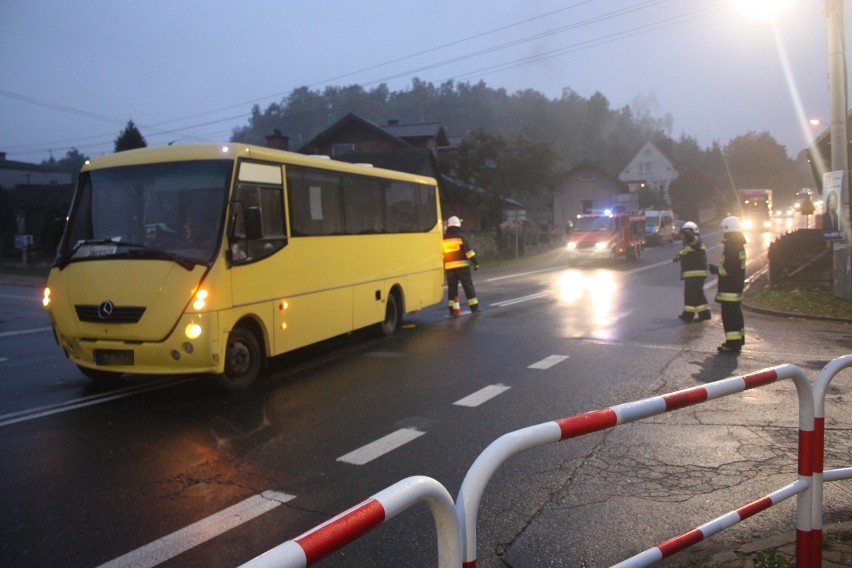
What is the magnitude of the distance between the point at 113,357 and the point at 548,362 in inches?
218

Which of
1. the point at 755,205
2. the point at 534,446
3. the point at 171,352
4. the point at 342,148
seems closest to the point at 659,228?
the point at 342,148

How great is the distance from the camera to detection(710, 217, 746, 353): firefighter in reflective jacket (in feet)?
35.7

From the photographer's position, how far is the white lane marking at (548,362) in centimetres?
1005

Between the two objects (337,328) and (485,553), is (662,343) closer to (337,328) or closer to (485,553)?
(337,328)

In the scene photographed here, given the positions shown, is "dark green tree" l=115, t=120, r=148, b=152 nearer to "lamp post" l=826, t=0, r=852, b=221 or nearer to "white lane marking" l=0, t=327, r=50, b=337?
"white lane marking" l=0, t=327, r=50, b=337

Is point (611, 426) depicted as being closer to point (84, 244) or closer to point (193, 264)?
point (193, 264)

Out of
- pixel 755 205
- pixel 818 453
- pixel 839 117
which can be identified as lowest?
pixel 818 453

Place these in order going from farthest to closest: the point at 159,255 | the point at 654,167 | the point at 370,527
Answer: the point at 654,167 < the point at 159,255 < the point at 370,527

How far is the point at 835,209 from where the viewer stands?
15828 mm

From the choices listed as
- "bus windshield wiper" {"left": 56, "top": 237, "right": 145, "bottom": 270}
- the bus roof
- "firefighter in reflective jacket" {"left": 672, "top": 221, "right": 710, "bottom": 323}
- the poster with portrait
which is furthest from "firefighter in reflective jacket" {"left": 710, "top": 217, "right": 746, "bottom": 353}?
"bus windshield wiper" {"left": 56, "top": 237, "right": 145, "bottom": 270}

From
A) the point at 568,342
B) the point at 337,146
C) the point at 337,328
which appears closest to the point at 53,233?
the point at 337,328

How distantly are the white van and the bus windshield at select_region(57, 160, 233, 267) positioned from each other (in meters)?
41.3

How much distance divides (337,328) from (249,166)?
9.77 ft

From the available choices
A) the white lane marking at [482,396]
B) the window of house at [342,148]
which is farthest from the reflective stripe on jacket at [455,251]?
the window of house at [342,148]
